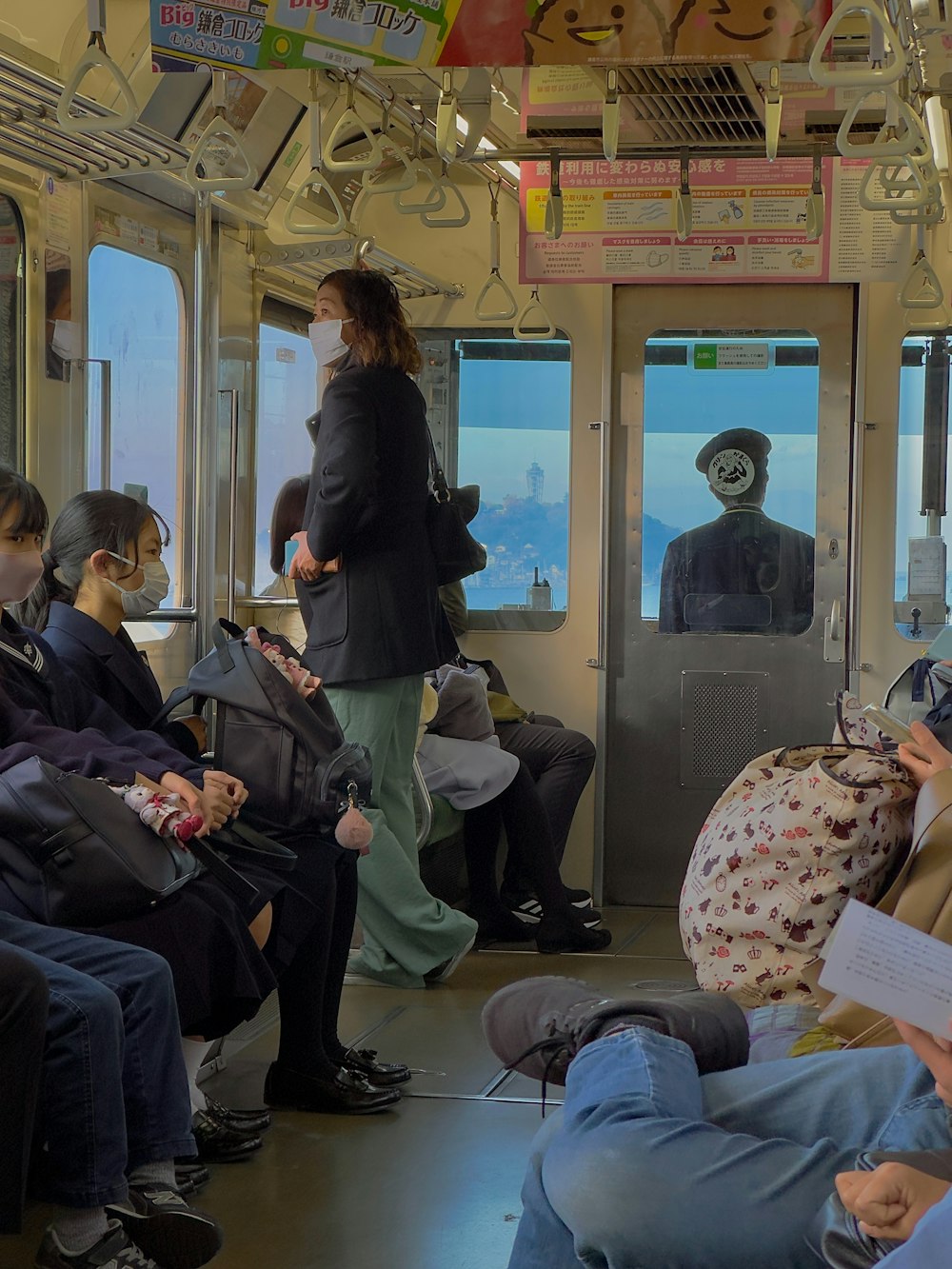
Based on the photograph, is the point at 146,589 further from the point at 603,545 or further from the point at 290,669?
the point at 603,545

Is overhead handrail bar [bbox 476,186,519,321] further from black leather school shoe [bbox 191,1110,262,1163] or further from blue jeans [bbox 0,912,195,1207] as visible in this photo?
blue jeans [bbox 0,912,195,1207]

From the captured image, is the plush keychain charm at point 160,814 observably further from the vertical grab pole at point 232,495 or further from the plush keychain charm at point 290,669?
the vertical grab pole at point 232,495

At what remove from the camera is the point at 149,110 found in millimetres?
4488

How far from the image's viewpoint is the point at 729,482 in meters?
6.00

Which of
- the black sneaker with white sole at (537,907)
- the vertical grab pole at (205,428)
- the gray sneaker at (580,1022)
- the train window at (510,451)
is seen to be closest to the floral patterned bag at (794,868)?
the gray sneaker at (580,1022)

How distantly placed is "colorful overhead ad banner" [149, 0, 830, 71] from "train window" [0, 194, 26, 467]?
1.00 meters

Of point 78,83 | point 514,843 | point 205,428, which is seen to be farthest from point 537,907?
point 78,83

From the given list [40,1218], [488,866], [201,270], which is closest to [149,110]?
[201,270]

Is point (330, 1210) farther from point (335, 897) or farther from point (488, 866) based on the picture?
point (488, 866)

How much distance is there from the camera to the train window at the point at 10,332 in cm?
391

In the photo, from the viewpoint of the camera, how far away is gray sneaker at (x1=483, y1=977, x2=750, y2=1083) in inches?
82.7

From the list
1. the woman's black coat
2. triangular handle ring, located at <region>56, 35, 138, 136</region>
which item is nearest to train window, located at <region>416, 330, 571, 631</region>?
the woman's black coat

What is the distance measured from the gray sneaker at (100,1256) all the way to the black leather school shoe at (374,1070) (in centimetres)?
114

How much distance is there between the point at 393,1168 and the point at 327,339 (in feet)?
7.26
